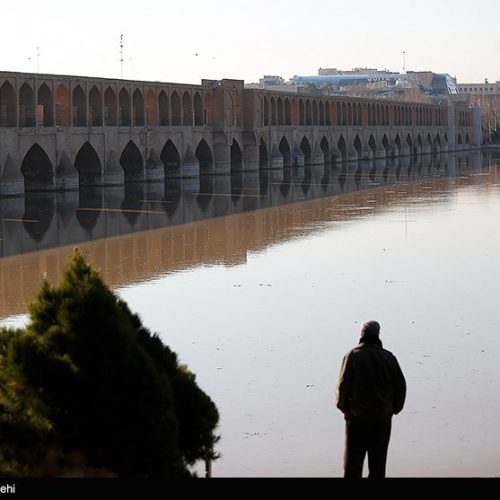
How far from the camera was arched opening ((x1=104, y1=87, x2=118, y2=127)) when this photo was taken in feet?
132

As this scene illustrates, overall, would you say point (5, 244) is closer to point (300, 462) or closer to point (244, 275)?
point (244, 275)

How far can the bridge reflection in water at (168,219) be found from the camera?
18.5m

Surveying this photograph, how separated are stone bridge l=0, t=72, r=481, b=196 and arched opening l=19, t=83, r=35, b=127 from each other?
0.03 m

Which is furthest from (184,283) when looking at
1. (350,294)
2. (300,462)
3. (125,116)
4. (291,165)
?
(291,165)

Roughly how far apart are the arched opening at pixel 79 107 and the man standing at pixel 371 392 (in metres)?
32.4

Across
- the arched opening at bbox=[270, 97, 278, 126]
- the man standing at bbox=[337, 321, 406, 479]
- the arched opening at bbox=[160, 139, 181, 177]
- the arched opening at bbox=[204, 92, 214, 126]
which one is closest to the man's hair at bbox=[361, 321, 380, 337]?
the man standing at bbox=[337, 321, 406, 479]

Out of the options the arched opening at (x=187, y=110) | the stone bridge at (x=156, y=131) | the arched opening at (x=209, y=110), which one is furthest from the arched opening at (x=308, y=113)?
the arched opening at (x=187, y=110)

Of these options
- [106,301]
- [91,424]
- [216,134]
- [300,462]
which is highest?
A: [216,134]

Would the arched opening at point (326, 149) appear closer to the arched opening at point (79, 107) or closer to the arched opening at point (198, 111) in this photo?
the arched opening at point (198, 111)

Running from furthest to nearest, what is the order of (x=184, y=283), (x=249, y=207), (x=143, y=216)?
(x=249, y=207) → (x=143, y=216) → (x=184, y=283)

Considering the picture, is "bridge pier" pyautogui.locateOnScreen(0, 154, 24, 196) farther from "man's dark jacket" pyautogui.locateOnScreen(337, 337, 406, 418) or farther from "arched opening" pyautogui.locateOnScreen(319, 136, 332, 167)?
"arched opening" pyautogui.locateOnScreen(319, 136, 332, 167)

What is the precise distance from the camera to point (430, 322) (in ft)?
42.3

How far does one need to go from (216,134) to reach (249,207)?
58.5 ft

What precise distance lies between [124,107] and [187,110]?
570 cm
